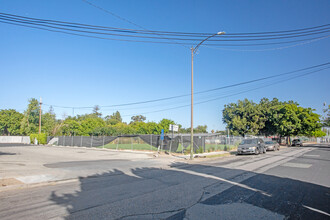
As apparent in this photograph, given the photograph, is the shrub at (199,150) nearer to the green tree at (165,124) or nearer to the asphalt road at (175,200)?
the asphalt road at (175,200)

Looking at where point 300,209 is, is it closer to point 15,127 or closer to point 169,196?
point 169,196

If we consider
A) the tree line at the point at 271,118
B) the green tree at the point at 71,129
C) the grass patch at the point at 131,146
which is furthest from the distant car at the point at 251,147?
the green tree at the point at 71,129

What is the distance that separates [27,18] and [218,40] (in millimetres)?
14009

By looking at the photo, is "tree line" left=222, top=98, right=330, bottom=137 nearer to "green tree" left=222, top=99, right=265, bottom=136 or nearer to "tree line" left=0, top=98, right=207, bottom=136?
"green tree" left=222, top=99, right=265, bottom=136

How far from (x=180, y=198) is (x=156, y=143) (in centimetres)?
1740

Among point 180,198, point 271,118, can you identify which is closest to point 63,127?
point 271,118

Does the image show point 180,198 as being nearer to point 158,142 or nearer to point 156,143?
point 158,142

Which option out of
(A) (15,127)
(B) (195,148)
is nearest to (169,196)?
(B) (195,148)

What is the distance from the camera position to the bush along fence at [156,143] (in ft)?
72.0

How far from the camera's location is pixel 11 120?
240ft

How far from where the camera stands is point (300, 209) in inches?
192

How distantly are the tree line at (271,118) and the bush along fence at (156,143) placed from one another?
12.3 m

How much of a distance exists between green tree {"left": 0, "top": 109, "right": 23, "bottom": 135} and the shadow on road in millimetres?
81197

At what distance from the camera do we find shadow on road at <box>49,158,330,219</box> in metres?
4.65
